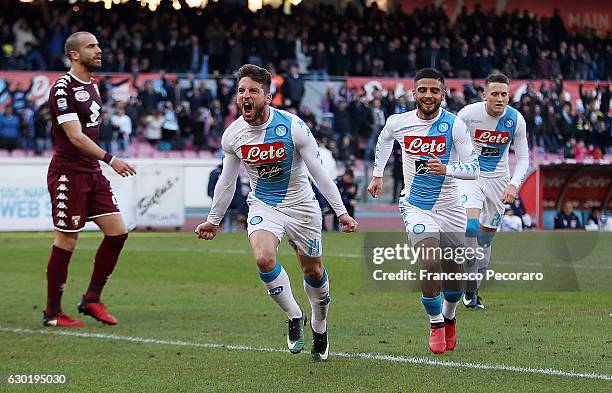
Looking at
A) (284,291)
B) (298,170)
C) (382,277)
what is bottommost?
(382,277)

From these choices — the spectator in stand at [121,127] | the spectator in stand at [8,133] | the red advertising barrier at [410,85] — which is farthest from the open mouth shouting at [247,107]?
the red advertising barrier at [410,85]

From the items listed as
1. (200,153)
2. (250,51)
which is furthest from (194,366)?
(250,51)

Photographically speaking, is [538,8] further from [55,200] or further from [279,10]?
[55,200]

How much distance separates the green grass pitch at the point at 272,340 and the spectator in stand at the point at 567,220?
37.5ft

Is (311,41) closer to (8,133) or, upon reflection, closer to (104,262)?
(8,133)

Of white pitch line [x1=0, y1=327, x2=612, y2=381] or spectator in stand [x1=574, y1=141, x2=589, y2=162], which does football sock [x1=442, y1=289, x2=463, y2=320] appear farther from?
spectator in stand [x1=574, y1=141, x2=589, y2=162]

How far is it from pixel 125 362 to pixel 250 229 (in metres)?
1.31

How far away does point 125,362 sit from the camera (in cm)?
846

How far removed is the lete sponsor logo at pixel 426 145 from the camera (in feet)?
30.9

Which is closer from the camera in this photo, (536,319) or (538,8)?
(536,319)

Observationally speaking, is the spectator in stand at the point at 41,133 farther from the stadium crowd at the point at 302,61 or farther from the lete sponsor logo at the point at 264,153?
the lete sponsor logo at the point at 264,153

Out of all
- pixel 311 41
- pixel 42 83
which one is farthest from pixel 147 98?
pixel 311 41

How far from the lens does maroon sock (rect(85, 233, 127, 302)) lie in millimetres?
10859

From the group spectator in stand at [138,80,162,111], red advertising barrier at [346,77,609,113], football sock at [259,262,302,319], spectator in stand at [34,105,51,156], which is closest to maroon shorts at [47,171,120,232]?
football sock at [259,262,302,319]
